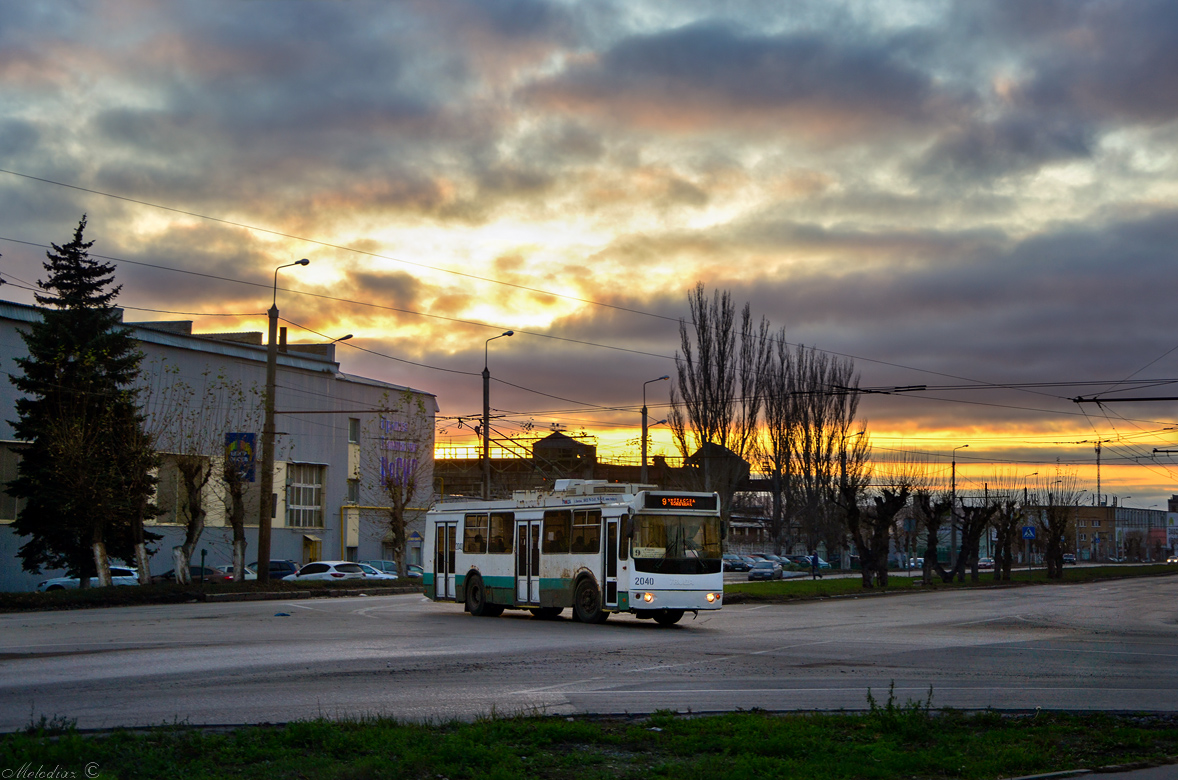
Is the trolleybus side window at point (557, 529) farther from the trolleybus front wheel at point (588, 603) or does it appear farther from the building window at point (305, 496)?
the building window at point (305, 496)

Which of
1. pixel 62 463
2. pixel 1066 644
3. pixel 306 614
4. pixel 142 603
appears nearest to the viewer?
pixel 1066 644

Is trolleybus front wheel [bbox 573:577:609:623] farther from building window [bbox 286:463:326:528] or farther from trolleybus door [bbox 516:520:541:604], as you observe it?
building window [bbox 286:463:326:528]

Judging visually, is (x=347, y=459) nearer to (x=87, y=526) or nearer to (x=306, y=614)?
(x=87, y=526)

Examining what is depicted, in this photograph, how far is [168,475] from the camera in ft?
180

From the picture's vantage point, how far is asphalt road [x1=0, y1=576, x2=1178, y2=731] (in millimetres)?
11289

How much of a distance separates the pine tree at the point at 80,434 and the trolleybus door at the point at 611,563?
69.1 feet

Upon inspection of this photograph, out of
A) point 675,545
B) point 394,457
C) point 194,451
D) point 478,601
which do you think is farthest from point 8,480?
point 675,545

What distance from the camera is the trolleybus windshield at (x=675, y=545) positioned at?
77.2 feet

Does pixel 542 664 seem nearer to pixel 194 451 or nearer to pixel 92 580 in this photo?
pixel 194 451

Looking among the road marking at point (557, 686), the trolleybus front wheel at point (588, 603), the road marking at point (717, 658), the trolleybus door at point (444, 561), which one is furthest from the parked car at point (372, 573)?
the road marking at point (557, 686)

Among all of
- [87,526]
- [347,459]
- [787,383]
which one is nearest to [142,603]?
[87,526]

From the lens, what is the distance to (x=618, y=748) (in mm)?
8586

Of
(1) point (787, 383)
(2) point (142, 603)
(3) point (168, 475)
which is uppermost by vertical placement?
(1) point (787, 383)

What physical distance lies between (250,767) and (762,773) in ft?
11.1
